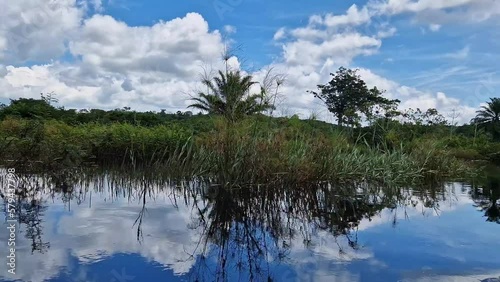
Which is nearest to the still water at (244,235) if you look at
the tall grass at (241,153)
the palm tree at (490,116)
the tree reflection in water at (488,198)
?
the tree reflection in water at (488,198)

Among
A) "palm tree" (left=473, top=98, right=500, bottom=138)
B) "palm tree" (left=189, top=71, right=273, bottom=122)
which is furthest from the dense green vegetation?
"palm tree" (left=473, top=98, right=500, bottom=138)

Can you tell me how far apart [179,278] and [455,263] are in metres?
2.72

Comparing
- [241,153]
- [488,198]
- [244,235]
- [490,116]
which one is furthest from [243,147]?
[490,116]

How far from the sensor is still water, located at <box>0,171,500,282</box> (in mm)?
3855

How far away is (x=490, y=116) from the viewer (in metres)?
38.3

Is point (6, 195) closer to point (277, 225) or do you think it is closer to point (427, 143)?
point (277, 225)

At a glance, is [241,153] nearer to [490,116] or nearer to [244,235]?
[244,235]

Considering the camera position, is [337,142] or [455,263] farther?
[337,142]

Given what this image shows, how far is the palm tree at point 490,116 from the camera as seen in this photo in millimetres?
37281

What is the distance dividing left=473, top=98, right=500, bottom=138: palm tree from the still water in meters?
32.5

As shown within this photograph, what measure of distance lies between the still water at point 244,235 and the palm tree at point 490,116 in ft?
107

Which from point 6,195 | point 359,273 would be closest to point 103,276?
point 359,273

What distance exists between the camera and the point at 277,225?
224 inches

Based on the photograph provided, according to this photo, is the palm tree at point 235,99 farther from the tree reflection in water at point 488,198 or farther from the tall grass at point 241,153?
the tree reflection in water at point 488,198
